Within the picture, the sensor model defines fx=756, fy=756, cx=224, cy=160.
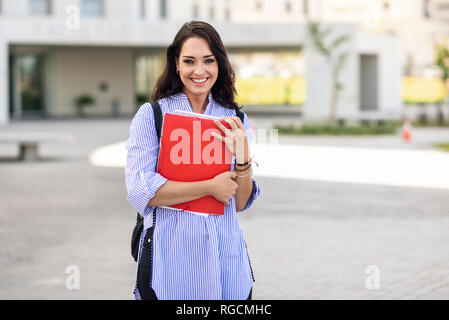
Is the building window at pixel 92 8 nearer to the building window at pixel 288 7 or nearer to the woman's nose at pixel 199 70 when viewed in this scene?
A: the woman's nose at pixel 199 70

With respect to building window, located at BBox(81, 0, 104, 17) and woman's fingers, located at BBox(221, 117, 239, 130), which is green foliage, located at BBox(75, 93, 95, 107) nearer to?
building window, located at BBox(81, 0, 104, 17)

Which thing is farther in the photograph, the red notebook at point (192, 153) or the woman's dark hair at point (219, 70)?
the woman's dark hair at point (219, 70)

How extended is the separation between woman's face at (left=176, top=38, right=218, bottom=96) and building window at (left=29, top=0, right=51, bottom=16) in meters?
37.0

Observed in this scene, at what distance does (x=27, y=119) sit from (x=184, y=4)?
78.9 feet

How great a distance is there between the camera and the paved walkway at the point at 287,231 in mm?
6254

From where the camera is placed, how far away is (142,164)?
284 centimetres

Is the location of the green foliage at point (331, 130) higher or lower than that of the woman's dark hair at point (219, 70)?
lower

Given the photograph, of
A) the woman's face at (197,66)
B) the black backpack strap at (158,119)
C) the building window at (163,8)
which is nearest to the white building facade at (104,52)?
the building window at (163,8)

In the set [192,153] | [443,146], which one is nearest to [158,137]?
[192,153]

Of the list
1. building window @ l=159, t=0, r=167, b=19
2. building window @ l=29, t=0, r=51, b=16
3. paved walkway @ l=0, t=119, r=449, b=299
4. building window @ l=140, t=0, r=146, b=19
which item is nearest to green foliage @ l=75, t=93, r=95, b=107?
building window @ l=29, t=0, r=51, b=16

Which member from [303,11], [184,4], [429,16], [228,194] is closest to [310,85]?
[184,4]

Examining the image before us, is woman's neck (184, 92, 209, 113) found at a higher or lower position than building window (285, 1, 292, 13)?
lower

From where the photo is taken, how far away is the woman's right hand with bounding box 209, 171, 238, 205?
281cm

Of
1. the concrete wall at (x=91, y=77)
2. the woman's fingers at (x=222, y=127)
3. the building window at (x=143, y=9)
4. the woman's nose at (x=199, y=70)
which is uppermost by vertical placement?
the building window at (x=143, y=9)
